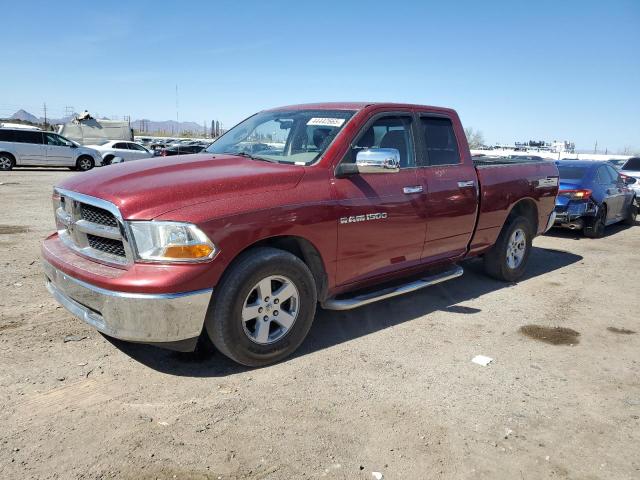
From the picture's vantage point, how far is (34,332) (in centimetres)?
412

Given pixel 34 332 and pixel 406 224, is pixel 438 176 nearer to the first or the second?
pixel 406 224

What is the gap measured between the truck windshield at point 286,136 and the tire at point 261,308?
969mm

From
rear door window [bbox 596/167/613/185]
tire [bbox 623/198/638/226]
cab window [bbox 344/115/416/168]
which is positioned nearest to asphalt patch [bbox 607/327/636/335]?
cab window [bbox 344/115/416/168]

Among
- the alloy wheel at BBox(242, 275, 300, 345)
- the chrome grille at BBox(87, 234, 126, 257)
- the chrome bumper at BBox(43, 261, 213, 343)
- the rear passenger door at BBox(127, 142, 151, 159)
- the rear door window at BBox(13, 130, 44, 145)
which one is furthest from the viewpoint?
the rear passenger door at BBox(127, 142, 151, 159)

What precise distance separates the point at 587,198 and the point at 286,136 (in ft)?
23.2

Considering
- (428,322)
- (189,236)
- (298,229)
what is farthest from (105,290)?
(428,322)

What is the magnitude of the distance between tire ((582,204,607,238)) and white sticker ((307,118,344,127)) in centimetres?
719

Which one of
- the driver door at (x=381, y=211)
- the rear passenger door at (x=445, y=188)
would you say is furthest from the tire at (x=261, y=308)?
the rear passenger door at (x=445, y=188)

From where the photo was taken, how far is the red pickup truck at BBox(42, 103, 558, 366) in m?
3.17

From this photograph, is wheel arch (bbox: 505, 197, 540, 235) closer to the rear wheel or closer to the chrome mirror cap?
the chrome mirror cap

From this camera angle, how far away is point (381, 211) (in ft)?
13.9

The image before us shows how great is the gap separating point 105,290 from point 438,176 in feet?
10.4

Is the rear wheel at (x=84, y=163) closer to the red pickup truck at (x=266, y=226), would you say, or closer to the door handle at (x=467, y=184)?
the red pickup truck at (x=266, y=226)

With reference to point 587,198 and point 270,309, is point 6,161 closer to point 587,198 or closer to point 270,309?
point 587,198
